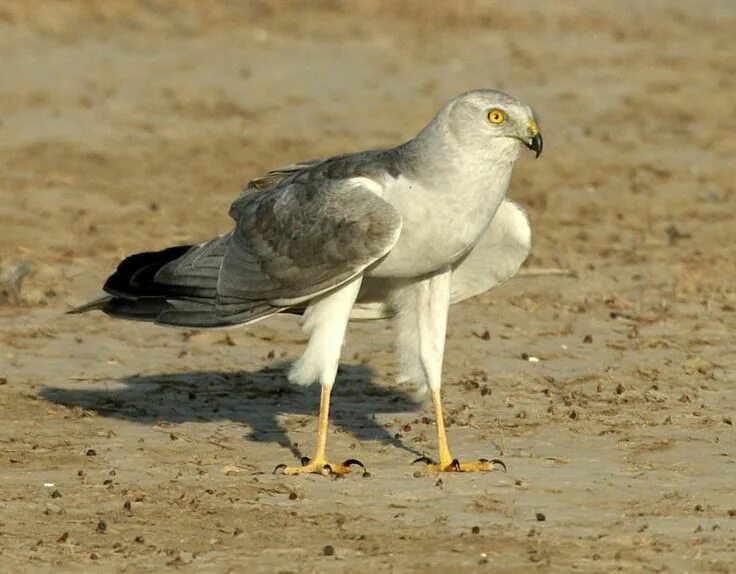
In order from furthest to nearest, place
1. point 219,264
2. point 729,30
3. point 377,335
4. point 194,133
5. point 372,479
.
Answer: point 729,30
point 194,133
point 377,335
point 219,264
point 372,479

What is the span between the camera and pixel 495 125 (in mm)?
7840

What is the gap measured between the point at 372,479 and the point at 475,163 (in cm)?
147

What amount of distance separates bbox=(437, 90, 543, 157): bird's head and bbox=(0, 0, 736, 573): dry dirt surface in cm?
148

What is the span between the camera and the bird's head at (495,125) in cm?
782

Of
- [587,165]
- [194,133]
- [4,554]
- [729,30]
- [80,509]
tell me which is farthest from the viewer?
[729,30]

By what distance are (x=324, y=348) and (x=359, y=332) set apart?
3.10 metres

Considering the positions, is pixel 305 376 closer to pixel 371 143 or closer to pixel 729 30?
pixel 371 143

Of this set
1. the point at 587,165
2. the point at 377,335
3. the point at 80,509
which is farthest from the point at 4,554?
the point at 587,165

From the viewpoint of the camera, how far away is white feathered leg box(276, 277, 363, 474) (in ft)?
26.6

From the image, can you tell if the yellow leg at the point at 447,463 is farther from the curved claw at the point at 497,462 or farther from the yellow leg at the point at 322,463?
the yellow leg at the point at 322,463

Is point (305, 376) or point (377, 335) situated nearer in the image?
point (305, 376)

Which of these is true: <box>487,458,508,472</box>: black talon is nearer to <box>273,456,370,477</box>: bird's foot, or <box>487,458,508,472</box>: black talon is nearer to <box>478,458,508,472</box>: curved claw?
<box>478,458,508,472</box>: curved claw

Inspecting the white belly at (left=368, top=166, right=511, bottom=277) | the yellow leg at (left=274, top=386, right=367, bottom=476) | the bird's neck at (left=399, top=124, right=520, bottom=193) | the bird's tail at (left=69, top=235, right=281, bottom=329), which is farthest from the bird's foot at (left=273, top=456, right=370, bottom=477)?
the bird's neck at (left=399, top=124, right=520, bottom=193)

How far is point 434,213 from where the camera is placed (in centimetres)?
779
